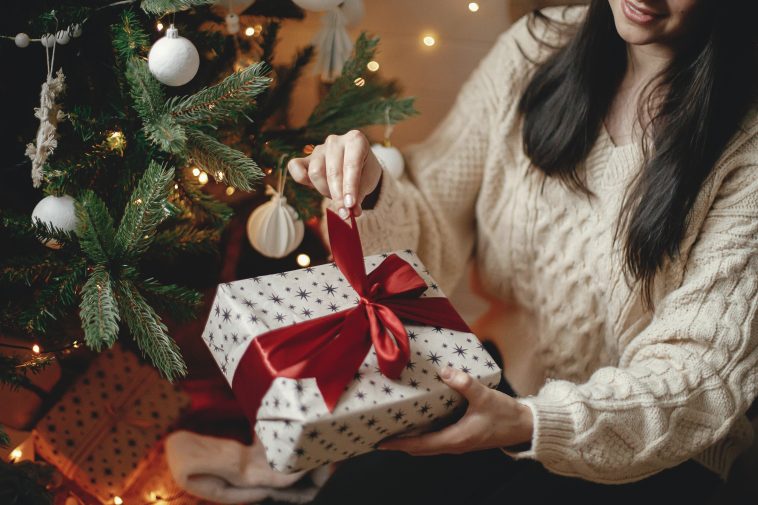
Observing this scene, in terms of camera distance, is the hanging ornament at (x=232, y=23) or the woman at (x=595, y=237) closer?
the woman at (x=595, y=237)

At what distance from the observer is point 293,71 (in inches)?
39.6

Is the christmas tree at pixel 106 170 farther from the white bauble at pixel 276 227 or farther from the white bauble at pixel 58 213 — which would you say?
the white bauble at pixel 276 227

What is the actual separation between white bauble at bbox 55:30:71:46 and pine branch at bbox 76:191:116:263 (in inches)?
6.9

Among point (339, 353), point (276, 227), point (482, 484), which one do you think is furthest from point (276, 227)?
point (482, 484)

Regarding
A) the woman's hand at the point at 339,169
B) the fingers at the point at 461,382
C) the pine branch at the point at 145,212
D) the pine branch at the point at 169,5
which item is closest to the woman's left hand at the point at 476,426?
the fingers at the point at 461,382

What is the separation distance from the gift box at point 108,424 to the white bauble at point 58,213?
502mm

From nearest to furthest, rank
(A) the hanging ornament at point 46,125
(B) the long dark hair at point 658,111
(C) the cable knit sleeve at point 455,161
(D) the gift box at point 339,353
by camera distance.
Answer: (D) the gift box at point 339,353
(A) the hanging ornament at point 46,125
(B) the long dark hair at point 658,111
(C) the cable knit sleeve at point 455,161

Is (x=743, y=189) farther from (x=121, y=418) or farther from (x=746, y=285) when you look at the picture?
(x=121, y=418)

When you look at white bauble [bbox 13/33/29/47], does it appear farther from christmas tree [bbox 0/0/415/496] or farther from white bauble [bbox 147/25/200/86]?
white bauble [bbox 147/25/200/86]

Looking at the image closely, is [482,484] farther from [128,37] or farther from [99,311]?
[128,37]

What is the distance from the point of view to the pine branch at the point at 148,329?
707mm

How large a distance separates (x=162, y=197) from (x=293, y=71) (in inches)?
15.5

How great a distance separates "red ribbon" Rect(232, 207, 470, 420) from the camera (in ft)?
2.01

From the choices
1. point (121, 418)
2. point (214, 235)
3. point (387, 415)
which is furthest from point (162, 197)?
point (121, 418)
